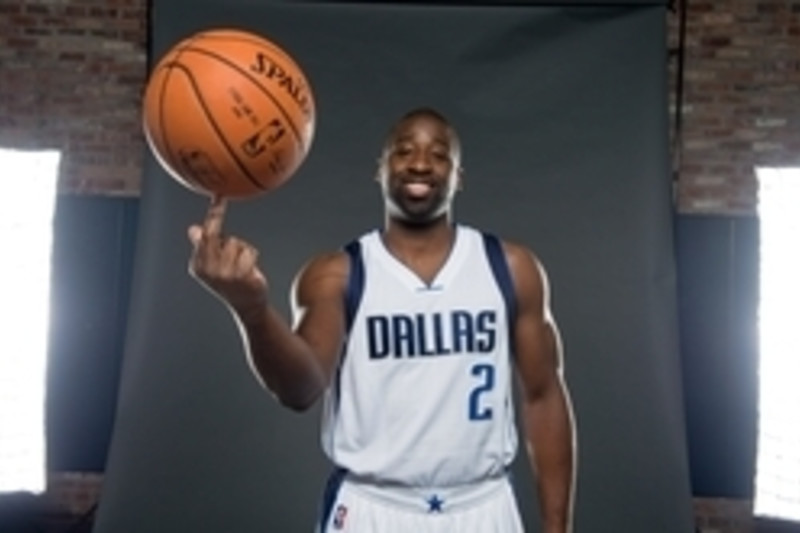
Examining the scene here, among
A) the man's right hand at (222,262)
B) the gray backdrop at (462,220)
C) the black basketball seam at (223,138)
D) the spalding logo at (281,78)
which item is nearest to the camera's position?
the man's right hand at (222,262)

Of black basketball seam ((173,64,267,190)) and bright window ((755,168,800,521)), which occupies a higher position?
black basketball seam ((173,64,267,190))

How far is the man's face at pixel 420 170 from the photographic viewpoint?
7.09 ft

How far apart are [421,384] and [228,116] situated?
25.0 inches

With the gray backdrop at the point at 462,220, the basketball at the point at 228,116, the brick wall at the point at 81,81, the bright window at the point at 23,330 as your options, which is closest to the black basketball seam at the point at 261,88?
the basketball at the point at 228,116

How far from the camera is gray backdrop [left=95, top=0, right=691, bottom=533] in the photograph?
11.3ft

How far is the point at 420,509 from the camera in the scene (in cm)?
207

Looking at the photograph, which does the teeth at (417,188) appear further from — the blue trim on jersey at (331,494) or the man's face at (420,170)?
the blue trim on jersey at (331,494)

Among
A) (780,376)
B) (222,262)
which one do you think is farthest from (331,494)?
(780,376)

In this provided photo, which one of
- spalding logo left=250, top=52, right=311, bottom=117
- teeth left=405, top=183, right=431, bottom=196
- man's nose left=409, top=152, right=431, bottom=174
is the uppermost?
spalding logo left=250, top=52, right=311, bottom=117

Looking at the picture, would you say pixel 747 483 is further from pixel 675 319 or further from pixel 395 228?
pixel 395 228

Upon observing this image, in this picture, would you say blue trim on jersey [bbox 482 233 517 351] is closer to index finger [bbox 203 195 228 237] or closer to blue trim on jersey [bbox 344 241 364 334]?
blue trim on jersey [bbox 344 241 364 334]

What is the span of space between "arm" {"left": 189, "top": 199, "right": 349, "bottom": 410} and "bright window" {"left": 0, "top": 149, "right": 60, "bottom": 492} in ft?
6.54

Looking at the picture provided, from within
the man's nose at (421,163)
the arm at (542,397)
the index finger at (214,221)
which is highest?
the man's nose at (421,163)

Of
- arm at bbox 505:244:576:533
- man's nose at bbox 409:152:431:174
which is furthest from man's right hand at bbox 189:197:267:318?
arm at bbox 505:244:576:533
